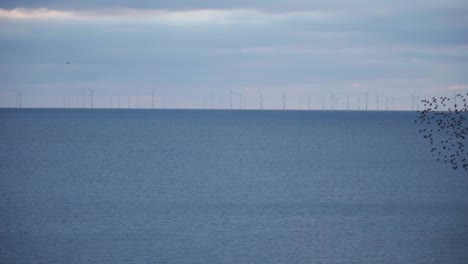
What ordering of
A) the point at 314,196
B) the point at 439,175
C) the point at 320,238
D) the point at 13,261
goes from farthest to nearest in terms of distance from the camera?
the point at 439,175
the point at 314,196
the point at 320,238
the point at 13,261

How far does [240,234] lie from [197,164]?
49780 millimetres

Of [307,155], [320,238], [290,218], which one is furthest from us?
[307,155]

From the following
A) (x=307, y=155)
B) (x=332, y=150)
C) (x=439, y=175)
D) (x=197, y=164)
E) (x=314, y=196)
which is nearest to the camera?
(x=314, y=196)

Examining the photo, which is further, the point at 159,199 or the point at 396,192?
the point at 396,192

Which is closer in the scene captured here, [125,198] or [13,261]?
[13,261]

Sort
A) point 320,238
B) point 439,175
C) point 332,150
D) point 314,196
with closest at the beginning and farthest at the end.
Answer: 1. point 320,238
2. point 314,196
3. point 439,175
4. point 332,150

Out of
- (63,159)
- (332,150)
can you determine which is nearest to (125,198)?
(63,159)

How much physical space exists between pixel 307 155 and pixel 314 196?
2001 inches

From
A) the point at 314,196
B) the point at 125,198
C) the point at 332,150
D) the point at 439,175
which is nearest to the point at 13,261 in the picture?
the point at 125,198

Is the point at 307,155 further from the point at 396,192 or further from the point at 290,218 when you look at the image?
the point at 290,218

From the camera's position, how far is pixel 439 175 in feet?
265

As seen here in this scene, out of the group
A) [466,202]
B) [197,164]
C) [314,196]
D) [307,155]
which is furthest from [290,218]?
[307,155]

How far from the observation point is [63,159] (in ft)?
325

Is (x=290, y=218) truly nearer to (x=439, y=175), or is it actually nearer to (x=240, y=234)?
(x=240, y=234)
